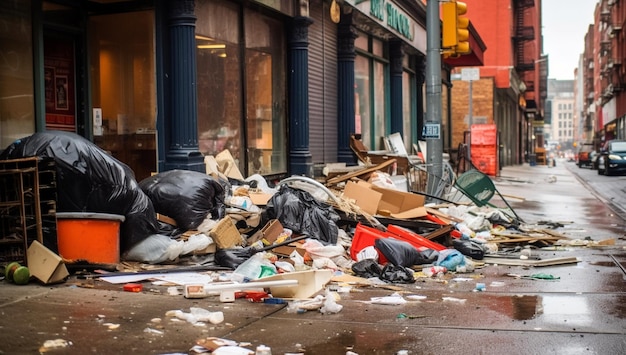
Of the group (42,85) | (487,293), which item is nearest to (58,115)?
(42,85)

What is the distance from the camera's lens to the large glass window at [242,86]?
11.9 m

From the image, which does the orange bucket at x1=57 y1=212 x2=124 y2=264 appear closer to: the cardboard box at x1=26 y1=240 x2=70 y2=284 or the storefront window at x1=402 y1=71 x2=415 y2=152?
the cardboard box at x1=26 y1=240 x2=70 y2=284


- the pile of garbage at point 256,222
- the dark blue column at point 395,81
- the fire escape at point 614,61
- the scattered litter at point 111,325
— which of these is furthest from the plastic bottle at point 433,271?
the fire escape at point 614,61

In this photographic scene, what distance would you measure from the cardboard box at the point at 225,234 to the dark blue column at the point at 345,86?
9.25 meters

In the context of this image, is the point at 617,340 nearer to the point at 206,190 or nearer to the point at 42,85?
the point at 206,190

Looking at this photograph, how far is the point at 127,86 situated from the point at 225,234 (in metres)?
3.70

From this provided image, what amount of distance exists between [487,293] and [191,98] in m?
5.50

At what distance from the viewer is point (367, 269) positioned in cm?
762

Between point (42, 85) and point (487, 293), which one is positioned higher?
point (42, 85)

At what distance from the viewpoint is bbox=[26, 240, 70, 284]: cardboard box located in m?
6.45

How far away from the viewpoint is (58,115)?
9883mm

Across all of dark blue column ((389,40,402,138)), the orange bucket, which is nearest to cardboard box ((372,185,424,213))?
the orange bucket

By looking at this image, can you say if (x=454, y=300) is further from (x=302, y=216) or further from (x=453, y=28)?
(x=453, y=28)

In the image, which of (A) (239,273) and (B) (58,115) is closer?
(A) (239,273)
